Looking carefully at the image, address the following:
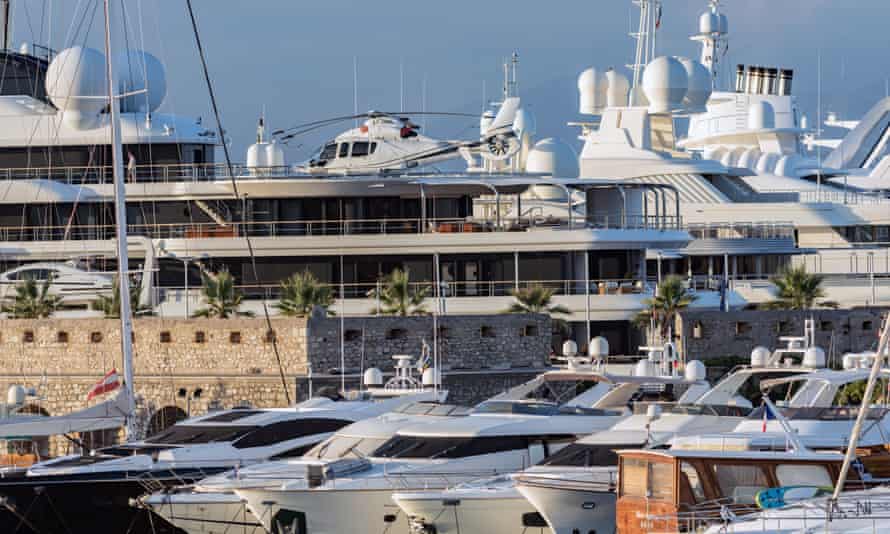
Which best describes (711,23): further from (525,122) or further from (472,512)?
(472,512)

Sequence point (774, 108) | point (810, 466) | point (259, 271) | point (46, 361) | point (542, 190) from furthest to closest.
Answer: point (774, 108) → point (542, 190) → point (259, 271) → point (46, 361) → point (810, 466)

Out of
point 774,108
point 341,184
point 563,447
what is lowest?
point 563,447

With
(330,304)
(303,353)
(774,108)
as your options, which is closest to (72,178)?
(330,304)

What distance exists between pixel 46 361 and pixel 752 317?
1492cm

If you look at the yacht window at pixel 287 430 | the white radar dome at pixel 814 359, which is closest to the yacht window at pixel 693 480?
the yacht window at pixel 287 430

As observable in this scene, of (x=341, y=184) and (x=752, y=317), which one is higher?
(x=341, y=184)

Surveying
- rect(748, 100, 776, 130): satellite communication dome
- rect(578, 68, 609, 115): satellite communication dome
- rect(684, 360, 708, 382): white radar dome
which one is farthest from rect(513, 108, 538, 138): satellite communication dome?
rect(684, 360, 708, 382): white radar dome

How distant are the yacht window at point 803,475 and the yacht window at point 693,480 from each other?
35.0 inches

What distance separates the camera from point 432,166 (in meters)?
52.9

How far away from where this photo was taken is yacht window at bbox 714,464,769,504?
2148 centimetres

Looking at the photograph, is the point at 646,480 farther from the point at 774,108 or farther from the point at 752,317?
the point at 774,108

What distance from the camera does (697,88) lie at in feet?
214

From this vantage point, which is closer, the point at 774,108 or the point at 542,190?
the point at 542,190

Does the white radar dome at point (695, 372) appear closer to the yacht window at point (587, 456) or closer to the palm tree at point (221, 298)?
the yacht window at point (587, 456)
